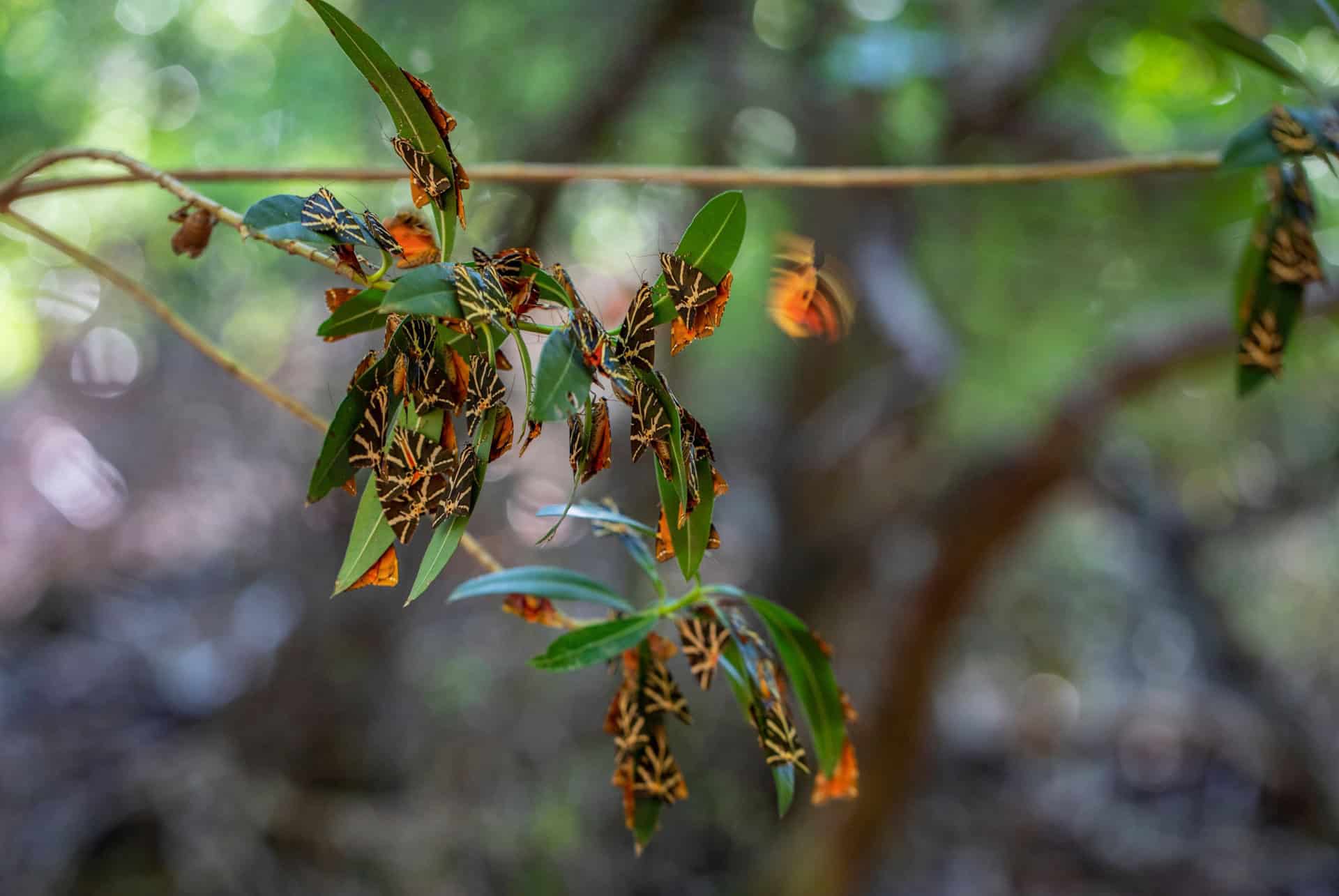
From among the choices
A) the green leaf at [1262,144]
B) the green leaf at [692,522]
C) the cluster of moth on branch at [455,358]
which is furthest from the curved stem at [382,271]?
the green leaf at [1262,144]

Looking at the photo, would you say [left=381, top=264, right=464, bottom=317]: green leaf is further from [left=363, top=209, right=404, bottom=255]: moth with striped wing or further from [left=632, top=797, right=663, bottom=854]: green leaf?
[left=632, top=797, right=663, bottom=854]: green leaf

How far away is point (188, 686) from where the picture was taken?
7.11ft

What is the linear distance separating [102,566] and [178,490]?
26 centimetres

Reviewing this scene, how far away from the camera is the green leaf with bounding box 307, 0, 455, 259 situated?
347mm

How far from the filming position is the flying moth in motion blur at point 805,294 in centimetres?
58

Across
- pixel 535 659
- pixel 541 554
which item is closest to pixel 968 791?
pixel 541 554

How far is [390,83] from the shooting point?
35 centimetres

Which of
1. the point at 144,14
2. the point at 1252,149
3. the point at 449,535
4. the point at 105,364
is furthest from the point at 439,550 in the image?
the point at 105,364

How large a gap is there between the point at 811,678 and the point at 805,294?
215 millimetres

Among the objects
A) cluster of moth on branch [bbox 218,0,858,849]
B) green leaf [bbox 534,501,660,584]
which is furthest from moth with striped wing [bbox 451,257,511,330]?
green leaf [bbox 534,501,660,584]

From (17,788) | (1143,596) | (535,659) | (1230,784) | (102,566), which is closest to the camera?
(535,659)

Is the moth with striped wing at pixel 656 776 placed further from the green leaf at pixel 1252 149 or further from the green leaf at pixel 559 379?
the green leaf at pixel 1252 149

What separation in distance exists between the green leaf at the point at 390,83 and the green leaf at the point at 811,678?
0.84ft

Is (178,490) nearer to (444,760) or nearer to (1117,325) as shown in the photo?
(444,760)
